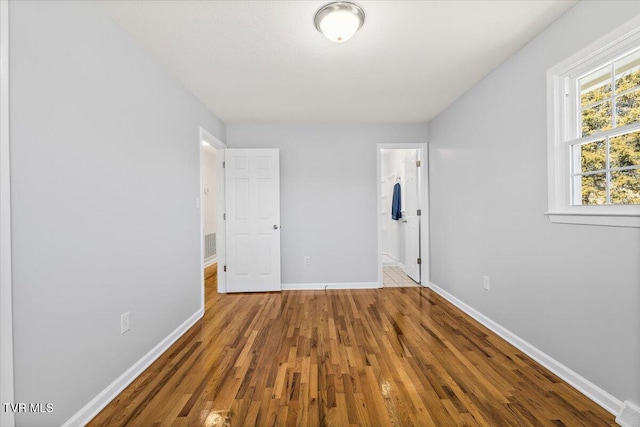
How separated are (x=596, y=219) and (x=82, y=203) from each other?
2.95m

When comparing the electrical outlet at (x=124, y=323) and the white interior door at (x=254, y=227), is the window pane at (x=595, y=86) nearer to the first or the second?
the white interior door at (x=254, y=227)

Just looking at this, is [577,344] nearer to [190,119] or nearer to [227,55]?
[227,55]

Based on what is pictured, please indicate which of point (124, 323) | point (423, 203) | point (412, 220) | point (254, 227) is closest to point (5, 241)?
point (124, 323)

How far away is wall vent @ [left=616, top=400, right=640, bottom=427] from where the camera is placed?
4.64 ft

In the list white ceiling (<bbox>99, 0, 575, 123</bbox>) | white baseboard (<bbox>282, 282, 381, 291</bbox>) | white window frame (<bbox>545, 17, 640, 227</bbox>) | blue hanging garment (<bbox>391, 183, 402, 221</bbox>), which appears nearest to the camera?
white window frame (<bbox>545, 17, 640, 227</bbox>)

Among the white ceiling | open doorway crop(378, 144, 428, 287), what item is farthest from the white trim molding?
open doorway crop(378, 144, 428, 287)

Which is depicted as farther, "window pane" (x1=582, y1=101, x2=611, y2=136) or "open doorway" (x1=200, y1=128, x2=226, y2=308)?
"open doorway" (x1=200, y1=128, x2=226, y2=308)

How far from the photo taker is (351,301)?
138 inches

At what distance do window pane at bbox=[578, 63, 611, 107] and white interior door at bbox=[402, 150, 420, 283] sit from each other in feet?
7.97

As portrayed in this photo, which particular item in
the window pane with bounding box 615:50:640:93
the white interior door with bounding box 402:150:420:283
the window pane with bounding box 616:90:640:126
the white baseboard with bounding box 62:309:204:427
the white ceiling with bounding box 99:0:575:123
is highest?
the white ceiling with bounding box 99:0:575:123

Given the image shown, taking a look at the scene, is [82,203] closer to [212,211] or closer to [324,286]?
[324,286]

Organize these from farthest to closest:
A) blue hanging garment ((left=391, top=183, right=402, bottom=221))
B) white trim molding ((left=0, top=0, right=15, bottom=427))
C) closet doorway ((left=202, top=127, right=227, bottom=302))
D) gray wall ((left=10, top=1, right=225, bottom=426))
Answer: blue hanging garment ((left=391, top=183, right=402, bottom=221))
closet doorway ((left=202, top=127, right=227, bottom=302))
gray wall ((left=10, top=1, right=225, bottom=426))
white trim molding ((left=0, top=0, right=15, bottom=427))

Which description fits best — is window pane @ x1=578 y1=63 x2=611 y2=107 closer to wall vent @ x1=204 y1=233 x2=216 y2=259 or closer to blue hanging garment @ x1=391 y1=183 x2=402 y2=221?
blue hanging garment @ x1=391 y1=183 x2=402 y2=221

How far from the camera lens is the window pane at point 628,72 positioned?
1.52 meters
